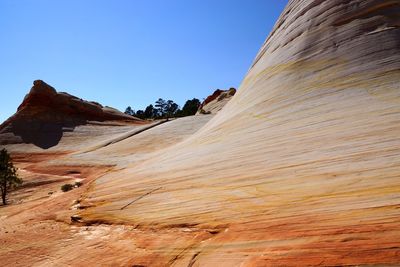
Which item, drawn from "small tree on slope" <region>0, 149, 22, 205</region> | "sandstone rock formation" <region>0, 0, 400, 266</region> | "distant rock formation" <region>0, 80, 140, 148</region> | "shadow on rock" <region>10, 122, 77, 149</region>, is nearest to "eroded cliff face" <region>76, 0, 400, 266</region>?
"sandstone rock formation" <region>0, 0, 400, 266</region>

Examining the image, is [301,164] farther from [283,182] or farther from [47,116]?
[47,116]

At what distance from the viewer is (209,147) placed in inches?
460

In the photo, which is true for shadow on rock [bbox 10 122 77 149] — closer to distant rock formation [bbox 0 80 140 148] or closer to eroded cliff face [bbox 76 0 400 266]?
distant rock formation [bbox 0 80 140 148]

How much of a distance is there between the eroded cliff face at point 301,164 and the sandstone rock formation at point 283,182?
0.09 ft

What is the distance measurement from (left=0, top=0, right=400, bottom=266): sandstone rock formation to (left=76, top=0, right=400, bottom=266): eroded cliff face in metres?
0.03

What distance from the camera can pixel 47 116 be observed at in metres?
39.5

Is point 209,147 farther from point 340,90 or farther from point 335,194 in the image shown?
point 335,194

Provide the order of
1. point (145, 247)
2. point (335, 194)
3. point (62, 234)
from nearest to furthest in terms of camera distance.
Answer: point (335, 194)
point (145, 247)
point (62, 234)

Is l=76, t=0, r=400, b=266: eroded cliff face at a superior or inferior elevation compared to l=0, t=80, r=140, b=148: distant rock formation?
inferior

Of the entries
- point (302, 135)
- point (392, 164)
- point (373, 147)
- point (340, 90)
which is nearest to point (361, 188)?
point (392, 164)

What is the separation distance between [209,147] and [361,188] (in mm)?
6386

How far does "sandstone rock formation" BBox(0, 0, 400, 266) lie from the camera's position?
509 centimetres

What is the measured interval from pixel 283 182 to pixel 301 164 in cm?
66

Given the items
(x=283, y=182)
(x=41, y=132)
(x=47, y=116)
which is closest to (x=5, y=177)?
(x=41, y=132)
